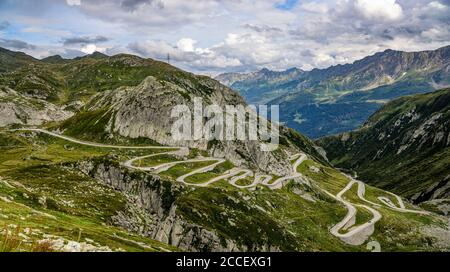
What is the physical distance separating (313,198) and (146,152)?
79.0 meters

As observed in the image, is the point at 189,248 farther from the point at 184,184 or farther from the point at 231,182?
the point at 231,182

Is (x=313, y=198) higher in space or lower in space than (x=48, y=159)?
lower

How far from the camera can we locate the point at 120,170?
14725 centimetres

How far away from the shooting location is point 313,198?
7500 inches

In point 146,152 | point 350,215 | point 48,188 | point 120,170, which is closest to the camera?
point 48,188
